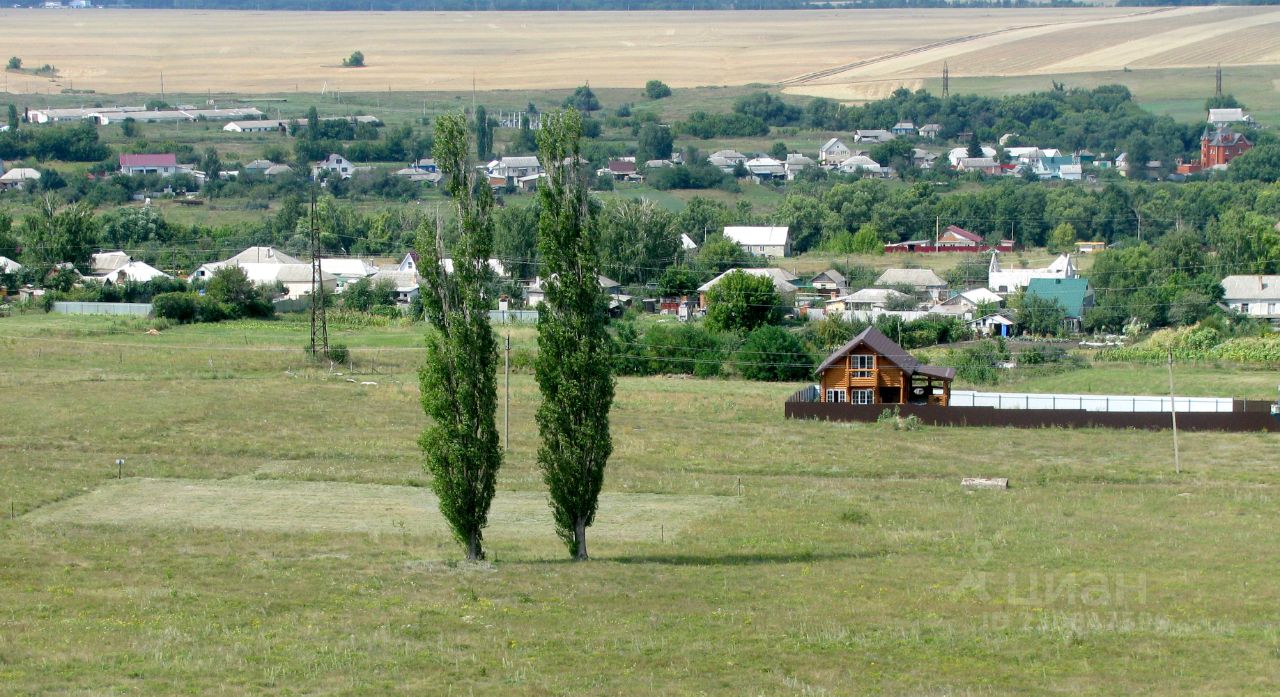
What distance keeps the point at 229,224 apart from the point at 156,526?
82177mm

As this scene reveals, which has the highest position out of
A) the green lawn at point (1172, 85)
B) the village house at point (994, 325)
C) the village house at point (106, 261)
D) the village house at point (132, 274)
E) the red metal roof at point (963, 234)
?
the green lawn at point (1172, 85)

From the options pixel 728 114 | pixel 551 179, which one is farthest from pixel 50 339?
pixel 728 114

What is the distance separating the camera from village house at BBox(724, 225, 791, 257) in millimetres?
104750

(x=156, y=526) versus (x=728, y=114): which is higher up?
(x=728, y=114)

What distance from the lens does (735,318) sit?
70875 millimetres

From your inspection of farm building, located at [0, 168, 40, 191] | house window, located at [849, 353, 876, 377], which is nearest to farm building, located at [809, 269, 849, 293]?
house window, located at [849, 353, 876, 377]

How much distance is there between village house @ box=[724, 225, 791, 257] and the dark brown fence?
51762 millimetres

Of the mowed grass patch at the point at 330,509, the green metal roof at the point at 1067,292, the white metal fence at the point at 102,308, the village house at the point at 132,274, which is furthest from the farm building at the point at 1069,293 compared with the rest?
the village house at the point at 132,274

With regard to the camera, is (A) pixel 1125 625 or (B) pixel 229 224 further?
(B) pixel 229 224

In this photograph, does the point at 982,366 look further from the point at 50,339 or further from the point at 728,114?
the point at 728,114

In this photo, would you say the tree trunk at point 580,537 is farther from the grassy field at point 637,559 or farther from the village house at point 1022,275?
the village house at point 1022,275

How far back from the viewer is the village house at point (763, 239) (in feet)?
344

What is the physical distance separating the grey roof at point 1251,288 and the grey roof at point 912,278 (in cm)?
1487

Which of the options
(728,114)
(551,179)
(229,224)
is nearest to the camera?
(551,179)
